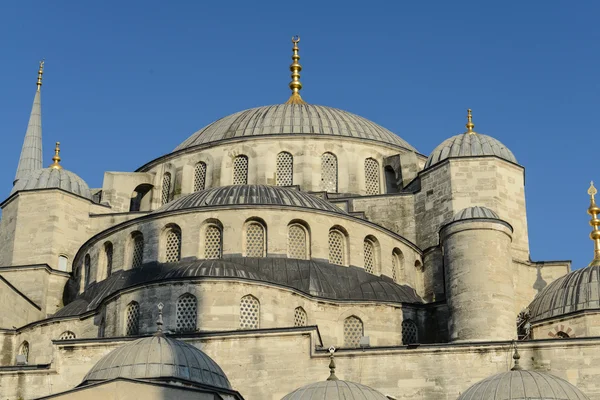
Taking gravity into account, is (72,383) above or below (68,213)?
below

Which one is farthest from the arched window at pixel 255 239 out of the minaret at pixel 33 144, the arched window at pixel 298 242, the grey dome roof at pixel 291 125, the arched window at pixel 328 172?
the minaret at pixel 33 144

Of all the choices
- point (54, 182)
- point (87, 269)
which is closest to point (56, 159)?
point (54, 182)

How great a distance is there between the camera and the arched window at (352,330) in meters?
36.7

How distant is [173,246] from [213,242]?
115cm

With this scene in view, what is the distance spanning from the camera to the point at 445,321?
3719 centimetres

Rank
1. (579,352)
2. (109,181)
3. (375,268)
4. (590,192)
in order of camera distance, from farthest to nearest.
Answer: (109,181) < (590,192) < (375,268) < (579,352)

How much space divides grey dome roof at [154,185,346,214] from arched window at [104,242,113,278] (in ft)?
5.64

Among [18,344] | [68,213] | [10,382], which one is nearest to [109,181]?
[68,213]

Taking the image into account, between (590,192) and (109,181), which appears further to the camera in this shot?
(109,181)

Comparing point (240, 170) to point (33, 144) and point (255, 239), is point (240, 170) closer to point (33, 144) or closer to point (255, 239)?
point (255, 239)

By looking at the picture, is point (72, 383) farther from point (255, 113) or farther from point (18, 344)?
point (255, 113)

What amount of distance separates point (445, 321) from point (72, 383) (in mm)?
10031

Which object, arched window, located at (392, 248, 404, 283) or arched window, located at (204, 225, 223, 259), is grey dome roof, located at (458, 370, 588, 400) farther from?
arched window, located at (392, 248, 404, 283)

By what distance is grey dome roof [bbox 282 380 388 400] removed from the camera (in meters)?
29.1
